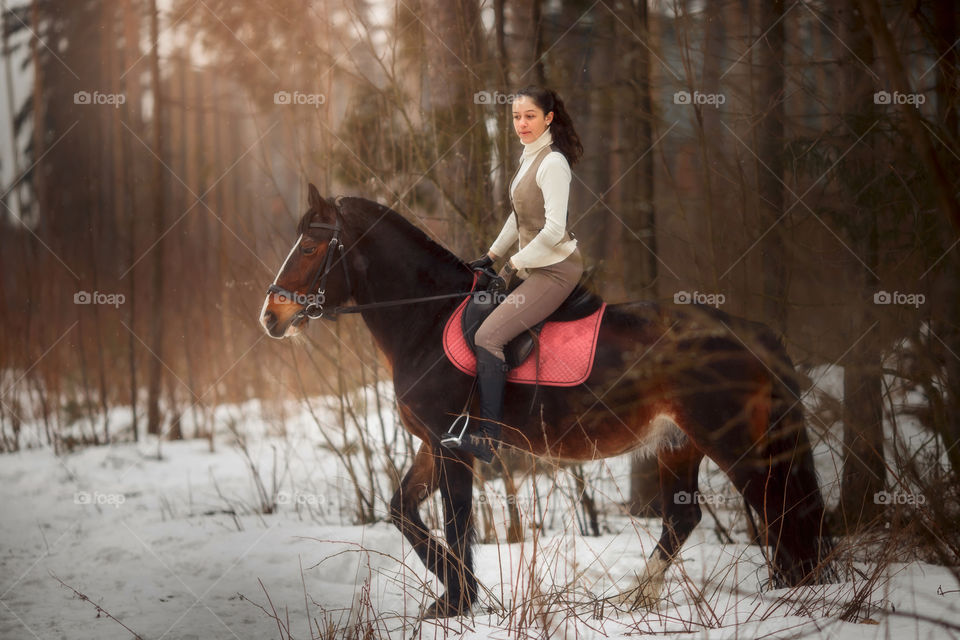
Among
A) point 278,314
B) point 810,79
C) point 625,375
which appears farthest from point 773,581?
point 810,79

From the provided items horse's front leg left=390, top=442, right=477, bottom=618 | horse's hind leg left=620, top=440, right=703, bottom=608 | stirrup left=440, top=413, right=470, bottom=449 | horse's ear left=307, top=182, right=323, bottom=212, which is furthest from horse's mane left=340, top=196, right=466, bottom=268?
horse's hind leg left=620, top=440, right=703, bottom=608

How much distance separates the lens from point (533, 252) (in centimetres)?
399

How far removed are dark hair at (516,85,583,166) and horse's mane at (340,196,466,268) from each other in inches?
34.1

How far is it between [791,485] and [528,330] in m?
1.61

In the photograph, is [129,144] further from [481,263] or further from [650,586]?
[650,586]

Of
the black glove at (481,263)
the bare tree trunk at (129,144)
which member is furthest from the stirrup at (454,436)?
the bare tree trunk at (129,144)

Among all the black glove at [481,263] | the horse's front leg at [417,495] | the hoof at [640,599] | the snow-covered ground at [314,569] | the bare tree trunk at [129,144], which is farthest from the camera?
the bare tree trunk at [129,144]

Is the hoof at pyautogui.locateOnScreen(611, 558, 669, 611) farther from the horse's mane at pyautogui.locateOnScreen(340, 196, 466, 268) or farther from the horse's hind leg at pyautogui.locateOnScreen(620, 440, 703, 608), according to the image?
the horse's mane at pyautogui.locateOnScreen(340, 196, 466, 268)

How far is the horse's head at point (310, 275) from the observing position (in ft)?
13.5

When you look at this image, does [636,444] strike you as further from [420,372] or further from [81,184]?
[81,184]

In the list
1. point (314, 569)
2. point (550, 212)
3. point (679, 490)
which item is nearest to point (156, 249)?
point (314, 569)

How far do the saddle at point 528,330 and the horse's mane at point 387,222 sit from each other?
0.97 ft

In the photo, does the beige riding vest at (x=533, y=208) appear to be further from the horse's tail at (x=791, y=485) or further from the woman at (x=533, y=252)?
the horse's tail at (x=791, y=485)

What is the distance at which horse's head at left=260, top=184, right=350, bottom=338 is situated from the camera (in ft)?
13.5
